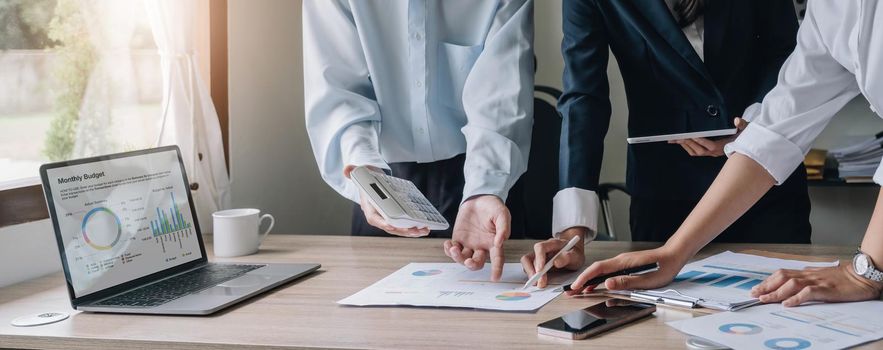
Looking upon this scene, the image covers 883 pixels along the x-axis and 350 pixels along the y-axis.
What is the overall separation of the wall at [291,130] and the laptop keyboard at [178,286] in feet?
3.49

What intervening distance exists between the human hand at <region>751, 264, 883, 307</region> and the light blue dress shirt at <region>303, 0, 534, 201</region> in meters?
0.64

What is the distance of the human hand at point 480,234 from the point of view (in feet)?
4.75

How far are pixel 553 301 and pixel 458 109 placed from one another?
73 centimetres

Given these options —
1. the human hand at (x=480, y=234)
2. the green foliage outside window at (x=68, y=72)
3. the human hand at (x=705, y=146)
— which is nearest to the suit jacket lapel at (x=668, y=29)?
the human hand at (x=705, y=146)

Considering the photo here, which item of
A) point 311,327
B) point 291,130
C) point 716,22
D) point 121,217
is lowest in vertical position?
point 311,327

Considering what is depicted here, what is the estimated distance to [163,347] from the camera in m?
1.13

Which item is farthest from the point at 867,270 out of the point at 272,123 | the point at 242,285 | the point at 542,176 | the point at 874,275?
the point at 272,123

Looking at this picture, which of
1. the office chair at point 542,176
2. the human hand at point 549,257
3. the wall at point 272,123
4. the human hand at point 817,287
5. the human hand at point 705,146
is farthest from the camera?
the office chair at point 542,176

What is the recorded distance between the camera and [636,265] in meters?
1.35

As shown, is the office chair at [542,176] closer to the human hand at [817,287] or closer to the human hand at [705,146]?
the human hand at [705,146]

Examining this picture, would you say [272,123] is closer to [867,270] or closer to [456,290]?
[456,290]

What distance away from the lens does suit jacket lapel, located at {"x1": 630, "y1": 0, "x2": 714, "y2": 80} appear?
169 centimetres

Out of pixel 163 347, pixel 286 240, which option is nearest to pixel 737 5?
pixel 286 240

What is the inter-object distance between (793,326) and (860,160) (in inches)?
92.6
